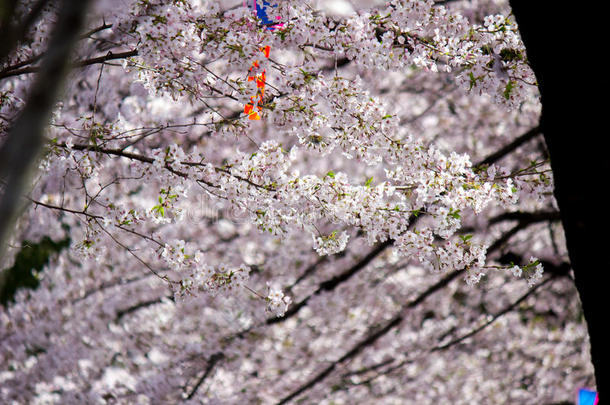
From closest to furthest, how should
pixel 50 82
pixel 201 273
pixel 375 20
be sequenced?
1. pixel 50 82
2. pixel 375 20
3. pixel 201 273

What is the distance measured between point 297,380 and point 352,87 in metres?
3.20

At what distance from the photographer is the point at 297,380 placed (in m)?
5.14

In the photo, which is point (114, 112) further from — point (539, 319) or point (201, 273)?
point (539, 319)

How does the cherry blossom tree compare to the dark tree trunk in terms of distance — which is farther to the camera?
the cherry blossom tree

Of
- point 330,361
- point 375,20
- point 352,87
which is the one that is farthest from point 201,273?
point 330,361

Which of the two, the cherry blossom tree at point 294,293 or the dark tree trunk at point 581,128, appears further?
the cherry blossom tree at point 294,293

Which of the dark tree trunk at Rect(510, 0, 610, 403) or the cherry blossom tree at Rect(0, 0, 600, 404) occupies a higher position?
the cherry blossom tree at Rect(0, 0, 600, 404)

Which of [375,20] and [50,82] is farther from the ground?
[375,20]

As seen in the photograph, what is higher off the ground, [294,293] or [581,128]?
[294,293]

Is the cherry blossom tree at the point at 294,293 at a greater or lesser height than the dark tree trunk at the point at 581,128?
greater

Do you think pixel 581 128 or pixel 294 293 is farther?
pixel 294 293

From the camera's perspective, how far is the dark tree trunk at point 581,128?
3.30 feet

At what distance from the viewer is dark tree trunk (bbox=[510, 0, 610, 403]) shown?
3.30ft

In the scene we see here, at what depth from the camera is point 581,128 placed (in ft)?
3.38
